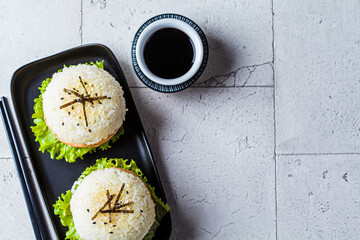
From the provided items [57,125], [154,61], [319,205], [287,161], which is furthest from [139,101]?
[319,205]

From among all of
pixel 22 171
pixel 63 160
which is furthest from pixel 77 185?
pixel 22 171

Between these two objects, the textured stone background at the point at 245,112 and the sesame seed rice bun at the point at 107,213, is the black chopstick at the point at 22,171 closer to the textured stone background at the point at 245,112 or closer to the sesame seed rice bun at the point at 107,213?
the textured stone background at the point at 245,112

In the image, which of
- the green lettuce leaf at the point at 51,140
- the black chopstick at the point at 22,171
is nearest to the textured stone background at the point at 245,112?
the black chopstick at the point at 22,171

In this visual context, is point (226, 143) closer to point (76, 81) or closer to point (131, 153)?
point (131, 153)

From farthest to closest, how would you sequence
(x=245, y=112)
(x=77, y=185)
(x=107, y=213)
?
1. (x=245, y=112)
2. (x=77, y=185)
3. (x=107, y=213)

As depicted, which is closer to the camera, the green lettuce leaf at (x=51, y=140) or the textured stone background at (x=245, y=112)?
the green lettuce leaf at (x=51, y=140)

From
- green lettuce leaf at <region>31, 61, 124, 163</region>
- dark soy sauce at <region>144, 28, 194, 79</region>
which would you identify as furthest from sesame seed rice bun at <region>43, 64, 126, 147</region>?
dark soy sauce at <region>144, 28, 194, 79</region>

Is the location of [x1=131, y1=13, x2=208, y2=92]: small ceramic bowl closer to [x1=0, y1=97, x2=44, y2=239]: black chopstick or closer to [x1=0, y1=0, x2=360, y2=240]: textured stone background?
[x1=0, y1=0, x2=360, y2=240]: textured stone background

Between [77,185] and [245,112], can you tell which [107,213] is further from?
[245,112]
